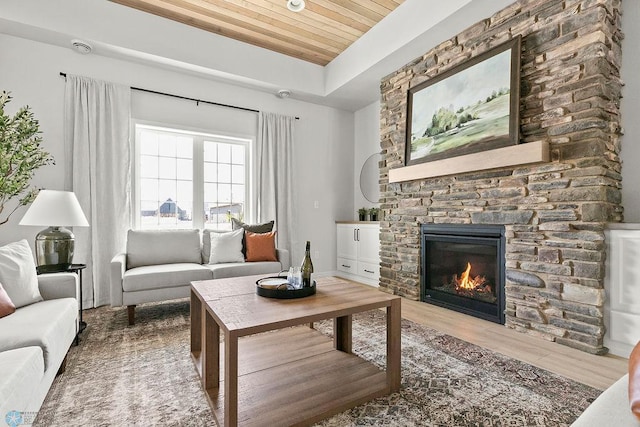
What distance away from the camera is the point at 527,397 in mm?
1608

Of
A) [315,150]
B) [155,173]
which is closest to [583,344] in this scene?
[315,150]

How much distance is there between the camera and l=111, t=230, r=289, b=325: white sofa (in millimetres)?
2730

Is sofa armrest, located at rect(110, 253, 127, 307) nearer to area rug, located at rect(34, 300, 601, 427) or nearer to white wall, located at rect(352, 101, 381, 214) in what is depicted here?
area rug, located at rect(34, 300, 601, 427)

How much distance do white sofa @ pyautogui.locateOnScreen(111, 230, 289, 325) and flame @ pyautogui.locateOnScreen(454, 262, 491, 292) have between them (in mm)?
1896

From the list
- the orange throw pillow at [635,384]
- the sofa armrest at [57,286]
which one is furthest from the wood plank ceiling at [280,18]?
the orange throw pillow at [635,384]

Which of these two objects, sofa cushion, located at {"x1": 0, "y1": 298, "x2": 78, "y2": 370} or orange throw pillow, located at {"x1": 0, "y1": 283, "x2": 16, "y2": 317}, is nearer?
sofa cushion, located at {"x1": 0, "y1": 298, "x2": 78, "y2": 370}

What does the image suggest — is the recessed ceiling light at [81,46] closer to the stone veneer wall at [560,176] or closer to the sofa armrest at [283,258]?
the sofa armrest at [283,258]

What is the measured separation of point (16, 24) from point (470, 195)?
4.51m

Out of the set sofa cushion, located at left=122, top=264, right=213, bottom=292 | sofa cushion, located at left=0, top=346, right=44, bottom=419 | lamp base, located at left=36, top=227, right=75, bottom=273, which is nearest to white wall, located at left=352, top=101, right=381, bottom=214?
sofa cushion, located at left=122, top=264, right=213, bottom=292

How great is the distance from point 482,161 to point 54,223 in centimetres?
354

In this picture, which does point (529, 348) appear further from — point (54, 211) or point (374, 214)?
point (54, 211)

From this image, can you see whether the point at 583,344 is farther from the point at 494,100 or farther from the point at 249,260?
the point at 249,260

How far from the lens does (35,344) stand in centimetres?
136

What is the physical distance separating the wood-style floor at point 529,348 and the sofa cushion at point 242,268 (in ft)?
4.94
